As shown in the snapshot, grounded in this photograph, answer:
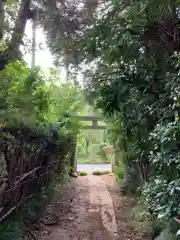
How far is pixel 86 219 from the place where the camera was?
4539 millimetres

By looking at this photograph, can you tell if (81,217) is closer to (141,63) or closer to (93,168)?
(141,63)

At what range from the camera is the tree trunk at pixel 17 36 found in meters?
3.59

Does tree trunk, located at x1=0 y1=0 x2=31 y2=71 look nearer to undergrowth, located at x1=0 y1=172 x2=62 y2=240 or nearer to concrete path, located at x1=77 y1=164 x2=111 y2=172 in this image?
undergrowth, located at x1=0 y1=172 x2=62 y2=240

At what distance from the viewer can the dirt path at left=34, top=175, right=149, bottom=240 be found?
3760mm

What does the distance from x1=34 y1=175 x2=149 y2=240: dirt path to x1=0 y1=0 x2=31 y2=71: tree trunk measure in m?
2.12

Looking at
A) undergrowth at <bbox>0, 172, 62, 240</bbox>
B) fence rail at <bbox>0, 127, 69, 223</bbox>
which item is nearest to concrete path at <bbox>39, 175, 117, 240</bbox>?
undergrowth at <bbox>0, 172, 62, 240</bbox>

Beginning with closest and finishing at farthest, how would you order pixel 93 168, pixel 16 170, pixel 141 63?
pixel 141 63 → pixel 16 170 → pixel 93 168

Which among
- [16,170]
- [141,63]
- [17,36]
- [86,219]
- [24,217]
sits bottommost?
[86,219]

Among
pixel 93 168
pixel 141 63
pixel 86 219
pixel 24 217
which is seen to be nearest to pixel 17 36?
pixel 141 63

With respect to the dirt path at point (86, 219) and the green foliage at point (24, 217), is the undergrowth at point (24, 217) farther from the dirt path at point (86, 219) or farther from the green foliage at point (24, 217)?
the dirt path at point (86, 219)

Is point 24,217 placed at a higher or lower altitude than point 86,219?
higher

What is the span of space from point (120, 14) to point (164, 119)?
118 centimetres

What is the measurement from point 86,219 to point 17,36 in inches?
107

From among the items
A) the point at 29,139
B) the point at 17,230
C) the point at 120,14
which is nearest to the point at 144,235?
the point at 17,230
